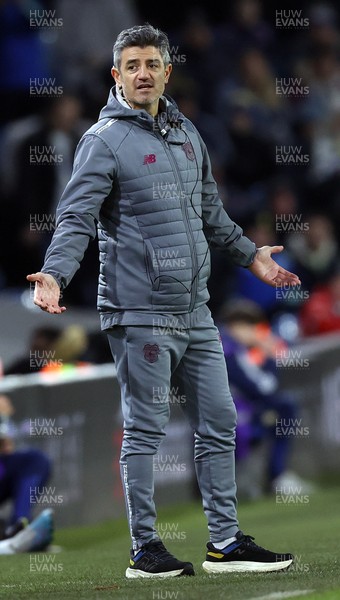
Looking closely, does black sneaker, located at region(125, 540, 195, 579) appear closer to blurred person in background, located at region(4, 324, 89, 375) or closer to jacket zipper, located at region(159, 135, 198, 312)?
jacket zipper, located at region(159, 135, 198, 312)

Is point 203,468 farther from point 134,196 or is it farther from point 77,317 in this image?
point 77,317

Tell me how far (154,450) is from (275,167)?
923 centimetres

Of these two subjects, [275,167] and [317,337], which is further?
[275,167]

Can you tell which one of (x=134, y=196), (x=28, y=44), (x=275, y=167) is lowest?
(x=134, y=196)

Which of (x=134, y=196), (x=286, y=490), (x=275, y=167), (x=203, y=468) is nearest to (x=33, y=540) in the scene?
(x=203, y=468)

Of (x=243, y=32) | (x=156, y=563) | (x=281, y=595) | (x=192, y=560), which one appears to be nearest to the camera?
(x=281, y=595)

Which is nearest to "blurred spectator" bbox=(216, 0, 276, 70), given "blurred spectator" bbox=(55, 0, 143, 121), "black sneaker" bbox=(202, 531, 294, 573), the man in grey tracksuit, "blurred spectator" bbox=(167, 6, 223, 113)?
"blurred spectator" bbox=(167, 6, 223, 113)

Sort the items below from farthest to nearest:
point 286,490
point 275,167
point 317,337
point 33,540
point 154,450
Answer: point 275,167 < point 317,337 < point 286,490 < point 33,540 < point 154,450

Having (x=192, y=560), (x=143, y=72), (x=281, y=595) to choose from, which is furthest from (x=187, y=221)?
(x=192, y=560)

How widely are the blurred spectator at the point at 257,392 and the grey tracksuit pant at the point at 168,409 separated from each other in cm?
464

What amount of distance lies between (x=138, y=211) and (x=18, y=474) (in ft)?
10.1

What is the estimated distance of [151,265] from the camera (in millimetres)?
5117

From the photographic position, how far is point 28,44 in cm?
1238

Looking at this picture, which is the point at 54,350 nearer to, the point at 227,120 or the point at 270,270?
the point at 270,270
